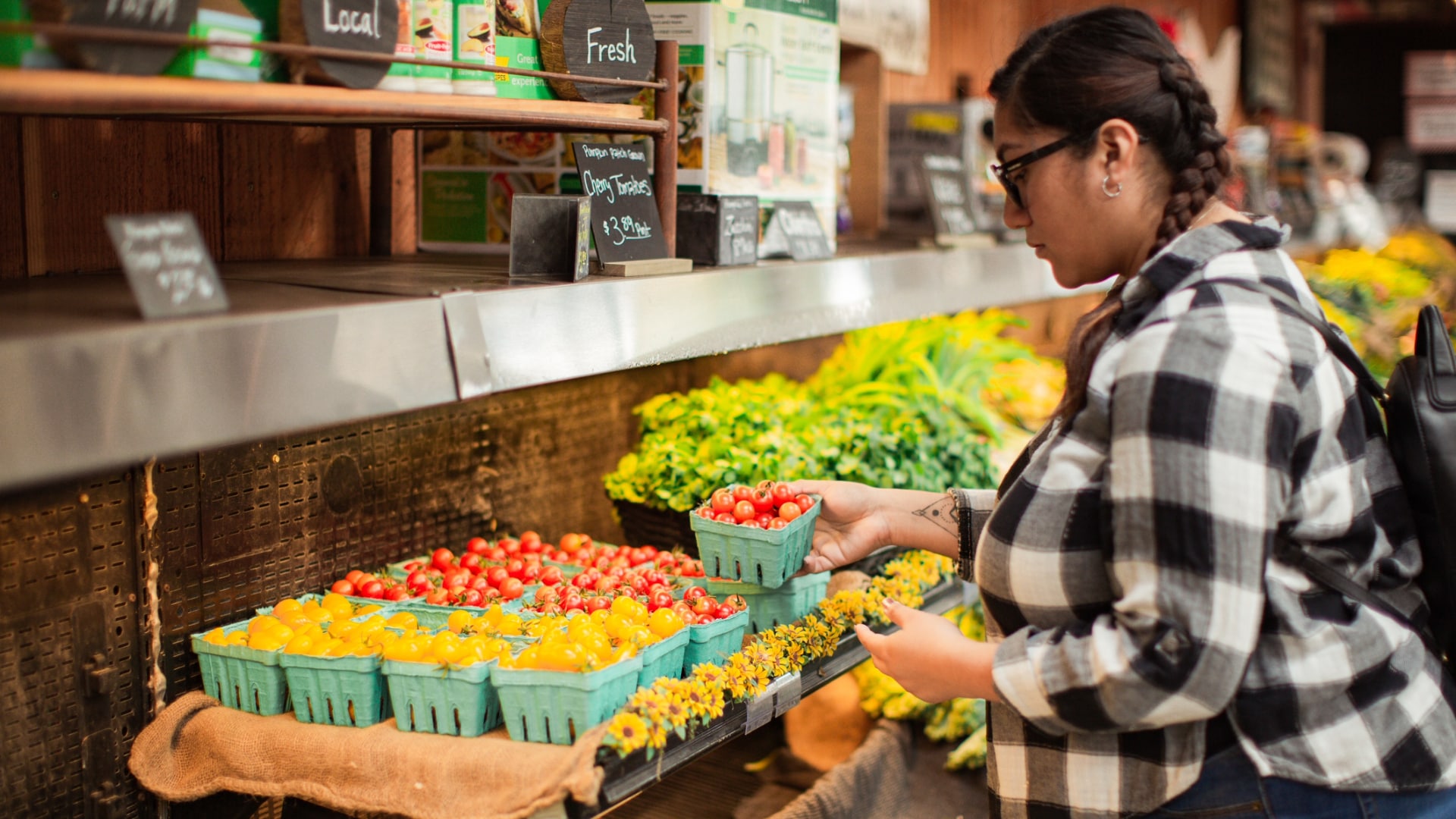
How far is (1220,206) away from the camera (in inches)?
65.1

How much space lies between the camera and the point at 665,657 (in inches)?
73.6

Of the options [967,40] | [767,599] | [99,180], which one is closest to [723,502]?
[767,599]

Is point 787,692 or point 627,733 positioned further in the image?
point 787,692

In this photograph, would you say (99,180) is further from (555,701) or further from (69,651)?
(555,701)

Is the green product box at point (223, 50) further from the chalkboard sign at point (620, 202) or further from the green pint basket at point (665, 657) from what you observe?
the green pint basket at point (665, 657)

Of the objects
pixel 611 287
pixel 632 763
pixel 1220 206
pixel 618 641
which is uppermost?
pixel 1220 206

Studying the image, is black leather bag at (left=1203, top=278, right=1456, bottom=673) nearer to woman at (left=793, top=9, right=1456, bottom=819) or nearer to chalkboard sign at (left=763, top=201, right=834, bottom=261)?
woman at (left=793, top=9, right=1456, bottom=819)

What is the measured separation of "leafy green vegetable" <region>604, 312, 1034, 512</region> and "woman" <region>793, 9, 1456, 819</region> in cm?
87

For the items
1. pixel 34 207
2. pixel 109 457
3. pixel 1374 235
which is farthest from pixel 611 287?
pixel 1374 235

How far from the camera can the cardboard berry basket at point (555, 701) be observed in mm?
1665

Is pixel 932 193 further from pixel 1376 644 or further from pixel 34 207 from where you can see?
pixel 34 207

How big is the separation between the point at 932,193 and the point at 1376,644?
1.90 m

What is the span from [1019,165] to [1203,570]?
65 centimetres

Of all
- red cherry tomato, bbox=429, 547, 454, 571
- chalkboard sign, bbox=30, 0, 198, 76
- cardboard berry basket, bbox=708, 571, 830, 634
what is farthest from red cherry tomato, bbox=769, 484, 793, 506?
chalkboard sign, bbox=30, 0, 198, 76
